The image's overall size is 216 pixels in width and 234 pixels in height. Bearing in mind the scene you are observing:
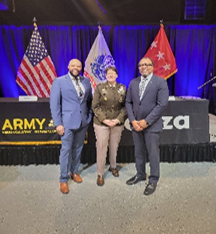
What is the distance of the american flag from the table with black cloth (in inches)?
61.9

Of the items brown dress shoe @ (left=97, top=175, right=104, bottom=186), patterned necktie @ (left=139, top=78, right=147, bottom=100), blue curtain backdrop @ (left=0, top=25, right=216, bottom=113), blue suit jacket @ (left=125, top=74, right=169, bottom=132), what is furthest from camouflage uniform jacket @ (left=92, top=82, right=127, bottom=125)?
blue curtain backdrop @ (left=0, top=25, right=216, bottom=113)

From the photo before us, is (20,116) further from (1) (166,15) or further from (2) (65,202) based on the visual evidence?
(1) (166,15)

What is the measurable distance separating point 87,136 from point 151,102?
1.14m

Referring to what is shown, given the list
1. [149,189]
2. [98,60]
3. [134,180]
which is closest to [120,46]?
[98,60]

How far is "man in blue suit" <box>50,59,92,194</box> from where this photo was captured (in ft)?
7.61

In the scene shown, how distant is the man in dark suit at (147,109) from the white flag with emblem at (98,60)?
8.51ft

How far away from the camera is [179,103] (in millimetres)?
3066

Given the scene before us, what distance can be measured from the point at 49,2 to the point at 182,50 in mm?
3232

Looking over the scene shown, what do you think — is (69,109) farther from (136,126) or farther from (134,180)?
(134,180)

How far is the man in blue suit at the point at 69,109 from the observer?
7.61 feet

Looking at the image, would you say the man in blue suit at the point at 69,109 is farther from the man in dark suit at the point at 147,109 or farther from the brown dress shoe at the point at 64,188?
the man in dark suit at the point at 147,109

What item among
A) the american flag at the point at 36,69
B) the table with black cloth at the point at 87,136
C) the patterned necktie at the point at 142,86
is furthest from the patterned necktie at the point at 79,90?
the american flag at the point at 36,69

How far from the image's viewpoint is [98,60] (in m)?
4.91

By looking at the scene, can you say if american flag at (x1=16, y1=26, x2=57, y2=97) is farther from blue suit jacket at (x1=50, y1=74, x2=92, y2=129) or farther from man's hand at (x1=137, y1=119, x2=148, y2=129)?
man's hand at (x1=137, y1=119, x2=148, y2=129)
